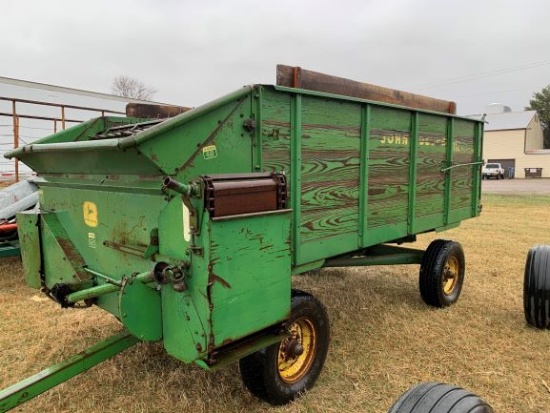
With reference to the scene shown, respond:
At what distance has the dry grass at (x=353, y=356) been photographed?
2.89 m

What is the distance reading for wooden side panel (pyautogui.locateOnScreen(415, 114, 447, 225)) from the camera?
4.10 m

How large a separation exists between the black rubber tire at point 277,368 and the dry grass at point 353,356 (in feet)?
0.31

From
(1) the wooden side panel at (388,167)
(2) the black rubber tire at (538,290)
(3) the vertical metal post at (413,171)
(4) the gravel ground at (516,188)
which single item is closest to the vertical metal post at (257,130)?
(1) the wooden side panel at (388,167)

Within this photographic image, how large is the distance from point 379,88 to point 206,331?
2.43 metres

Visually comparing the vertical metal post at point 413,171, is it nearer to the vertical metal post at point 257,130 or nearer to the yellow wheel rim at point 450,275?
the yellow wheel rim at point 450,275

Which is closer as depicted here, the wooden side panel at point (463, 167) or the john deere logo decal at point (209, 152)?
the john deere logo decal at point (209, 152)

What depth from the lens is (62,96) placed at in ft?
42.3

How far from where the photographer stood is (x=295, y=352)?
284cm

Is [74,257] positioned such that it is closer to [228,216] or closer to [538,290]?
[228,216]

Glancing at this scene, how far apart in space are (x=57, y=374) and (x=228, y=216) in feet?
4.04

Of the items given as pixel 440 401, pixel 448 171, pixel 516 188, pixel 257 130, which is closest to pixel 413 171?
pixel 448 171

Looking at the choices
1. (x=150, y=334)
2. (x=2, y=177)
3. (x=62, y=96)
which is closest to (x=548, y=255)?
(x=150, y=334)

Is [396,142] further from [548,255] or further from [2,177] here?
[2,177]

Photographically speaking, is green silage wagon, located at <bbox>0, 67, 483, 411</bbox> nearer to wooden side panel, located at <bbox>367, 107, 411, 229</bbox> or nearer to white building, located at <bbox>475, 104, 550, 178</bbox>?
wooden side panel, located at <bbox>367, 107, 411, 229</bbox>
